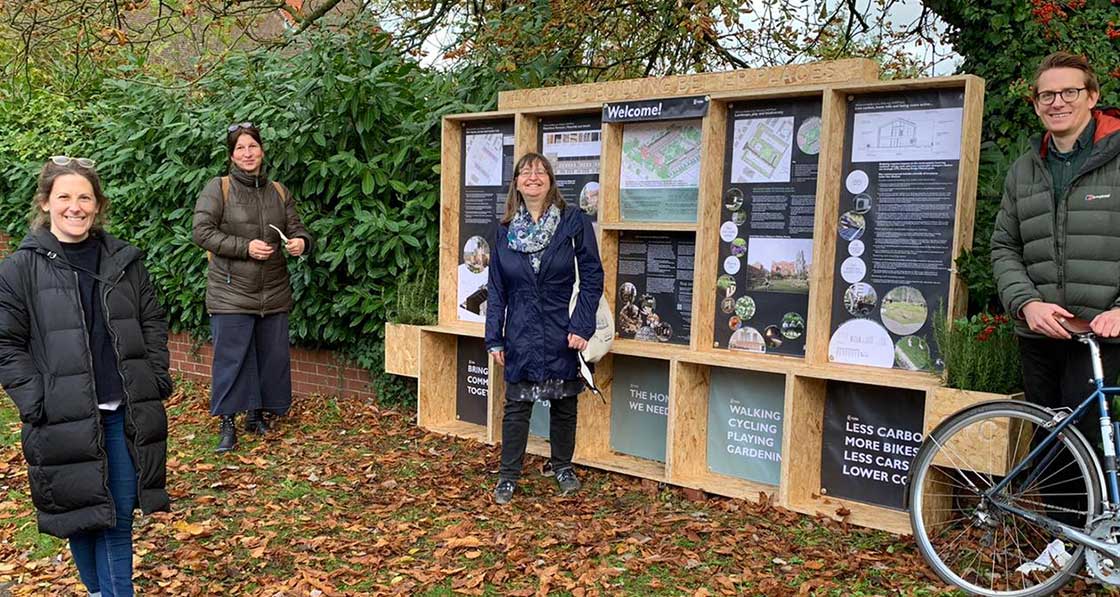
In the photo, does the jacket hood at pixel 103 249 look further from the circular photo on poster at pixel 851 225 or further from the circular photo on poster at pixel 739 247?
the circular photo on poster at pixel 851 225

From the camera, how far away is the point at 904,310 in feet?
15.3

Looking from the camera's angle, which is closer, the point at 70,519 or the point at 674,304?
the point at 70,519

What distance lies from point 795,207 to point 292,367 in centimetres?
456

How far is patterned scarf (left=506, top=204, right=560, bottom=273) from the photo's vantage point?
5074 mm

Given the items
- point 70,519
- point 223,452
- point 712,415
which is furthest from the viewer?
point 223,452

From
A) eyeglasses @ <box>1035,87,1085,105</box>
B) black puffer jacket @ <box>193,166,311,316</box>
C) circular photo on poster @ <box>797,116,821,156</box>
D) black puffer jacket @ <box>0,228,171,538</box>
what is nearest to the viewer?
black puffer jacket @ <box>0,228,171,538</box>

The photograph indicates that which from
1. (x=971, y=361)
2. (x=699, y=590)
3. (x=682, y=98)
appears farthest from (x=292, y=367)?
(x=971, y=361)

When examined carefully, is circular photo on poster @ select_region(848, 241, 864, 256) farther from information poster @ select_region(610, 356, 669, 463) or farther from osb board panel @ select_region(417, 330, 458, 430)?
osb board panel @ select_region(417, 330, 458, 430)

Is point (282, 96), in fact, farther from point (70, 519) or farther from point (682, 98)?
point (70, 519)

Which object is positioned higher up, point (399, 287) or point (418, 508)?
point (399, 287)

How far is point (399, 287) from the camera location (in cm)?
681

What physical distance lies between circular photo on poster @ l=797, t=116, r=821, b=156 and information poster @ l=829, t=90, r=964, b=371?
16 centimetres

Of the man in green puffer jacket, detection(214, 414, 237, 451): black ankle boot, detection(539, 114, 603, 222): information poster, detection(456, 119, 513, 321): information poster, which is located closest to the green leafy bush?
the man in green puffer jacket

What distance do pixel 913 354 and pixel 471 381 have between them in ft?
10.4
